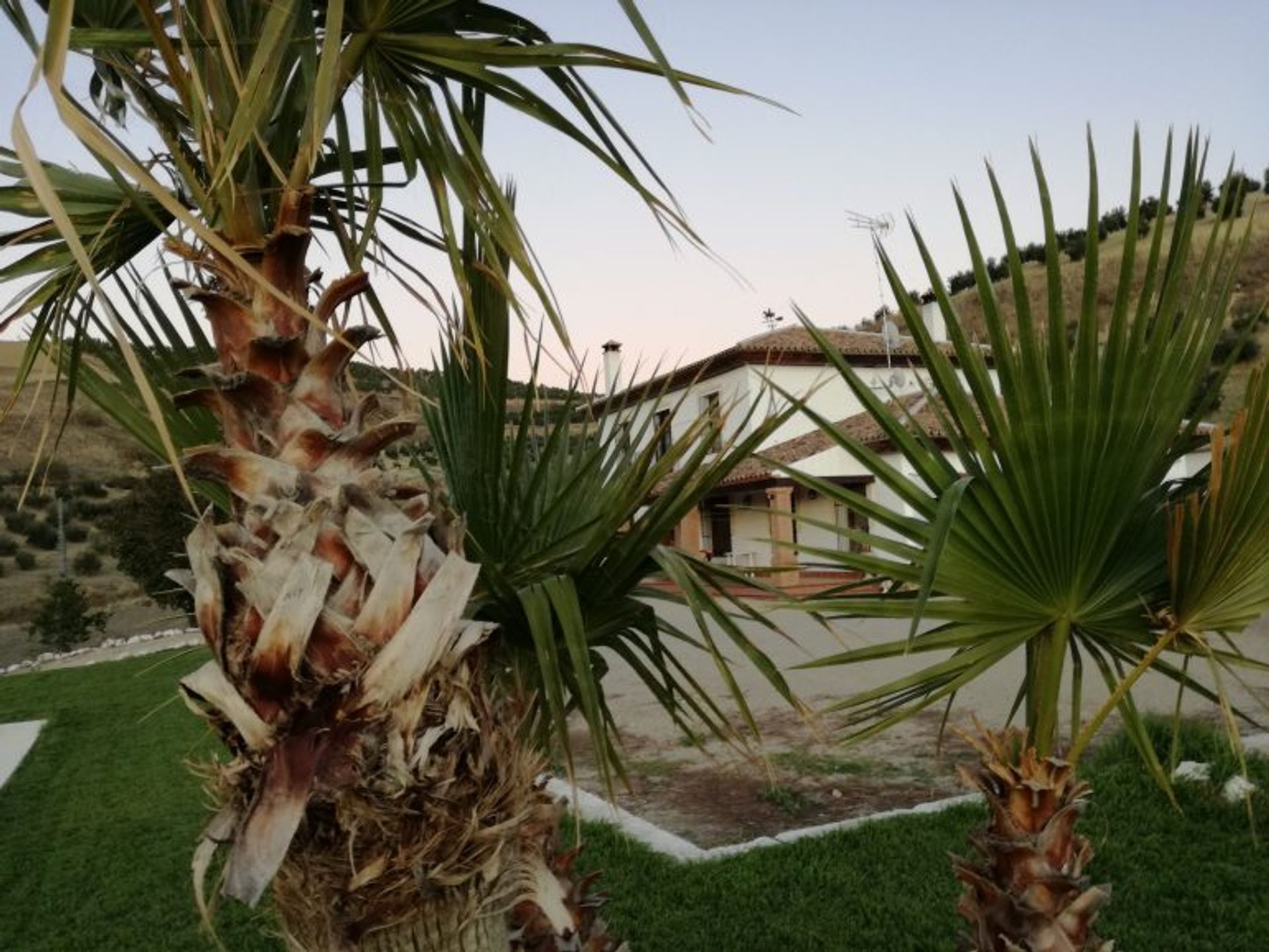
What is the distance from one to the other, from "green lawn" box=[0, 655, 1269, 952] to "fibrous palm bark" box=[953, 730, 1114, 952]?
1.79 m

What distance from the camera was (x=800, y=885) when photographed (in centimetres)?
488

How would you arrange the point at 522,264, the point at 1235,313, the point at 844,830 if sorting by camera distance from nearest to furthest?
the point at 522,264 < the point at 844,830 < the point at 1235,313

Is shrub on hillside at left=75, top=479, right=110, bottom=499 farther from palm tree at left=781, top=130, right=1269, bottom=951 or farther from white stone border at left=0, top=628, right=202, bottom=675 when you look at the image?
palm tree at left=781, top=130, right=1269, bottom=951

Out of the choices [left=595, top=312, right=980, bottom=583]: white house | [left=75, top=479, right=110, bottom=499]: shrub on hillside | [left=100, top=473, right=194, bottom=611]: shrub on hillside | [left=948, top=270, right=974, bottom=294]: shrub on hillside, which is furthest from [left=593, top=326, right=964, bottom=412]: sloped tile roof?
[left=948, top=270, right=974, bottom=294]: shrub on hillside

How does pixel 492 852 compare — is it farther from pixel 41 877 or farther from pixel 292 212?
pixel 41 877

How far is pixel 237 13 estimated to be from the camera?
1.95 meters

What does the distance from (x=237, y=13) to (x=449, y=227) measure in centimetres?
66

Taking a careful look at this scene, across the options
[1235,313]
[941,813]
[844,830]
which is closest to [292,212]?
[844,830]

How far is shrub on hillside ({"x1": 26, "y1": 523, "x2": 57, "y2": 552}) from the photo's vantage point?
35.9 m

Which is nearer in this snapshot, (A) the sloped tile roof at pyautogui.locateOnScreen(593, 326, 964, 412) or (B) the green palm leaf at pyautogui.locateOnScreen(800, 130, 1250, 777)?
(B) the green palm leaf at pyautogui.locateOnScreen(800, 130, 1250, 777)

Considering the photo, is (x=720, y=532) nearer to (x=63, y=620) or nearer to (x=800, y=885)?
(x=63, y=620)

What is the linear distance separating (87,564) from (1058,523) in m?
37.0

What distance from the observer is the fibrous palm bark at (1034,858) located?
2.53 metres

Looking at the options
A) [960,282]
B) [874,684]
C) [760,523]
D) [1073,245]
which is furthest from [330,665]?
[960,282]
